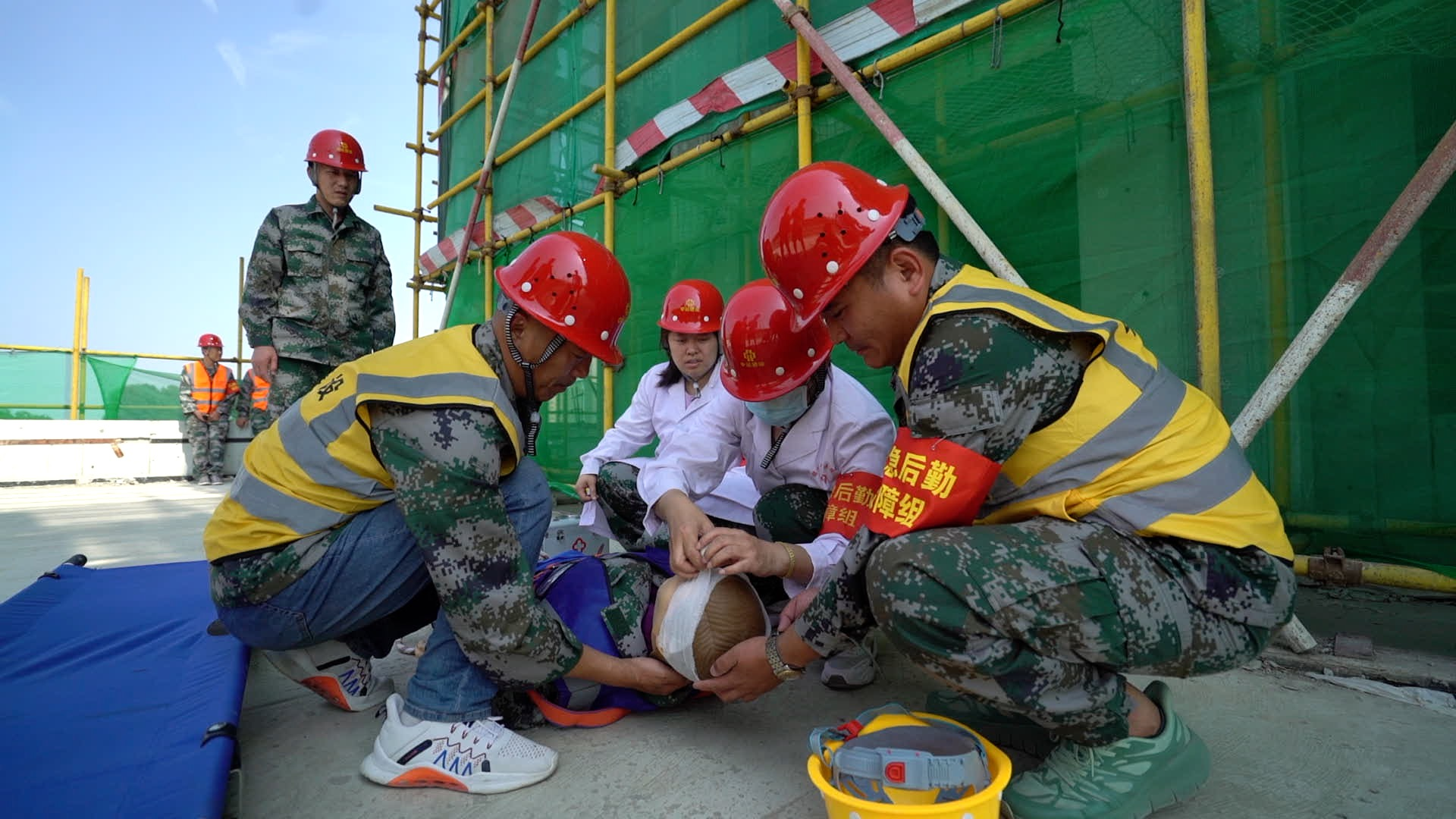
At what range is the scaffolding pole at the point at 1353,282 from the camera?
6.80ft

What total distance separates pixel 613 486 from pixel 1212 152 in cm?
276

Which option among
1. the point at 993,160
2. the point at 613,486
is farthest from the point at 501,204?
the point at 993,160

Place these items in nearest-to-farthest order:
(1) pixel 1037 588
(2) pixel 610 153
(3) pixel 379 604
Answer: (1) pixel 1037 588, (3) pixel 379 604, (2) pixel 610 153

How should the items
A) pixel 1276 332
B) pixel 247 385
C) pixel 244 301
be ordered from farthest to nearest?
pixel 247 385, pixel 244 301, pixel 1276 332

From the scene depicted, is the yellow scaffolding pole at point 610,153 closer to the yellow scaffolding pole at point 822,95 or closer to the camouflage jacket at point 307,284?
the yellow scaffolding pole at point 822,95

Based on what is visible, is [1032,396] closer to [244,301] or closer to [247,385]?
[244,301]

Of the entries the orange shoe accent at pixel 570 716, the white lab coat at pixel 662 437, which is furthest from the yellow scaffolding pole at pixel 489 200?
the orange shoe accent at pixel 570 716

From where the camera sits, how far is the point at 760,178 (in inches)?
174

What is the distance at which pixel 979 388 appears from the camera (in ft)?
4.50

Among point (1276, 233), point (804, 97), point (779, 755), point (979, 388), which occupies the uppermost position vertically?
point (804, 97)

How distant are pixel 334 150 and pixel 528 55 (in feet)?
12.0

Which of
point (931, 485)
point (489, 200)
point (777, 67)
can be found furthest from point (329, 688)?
point (489, 200)

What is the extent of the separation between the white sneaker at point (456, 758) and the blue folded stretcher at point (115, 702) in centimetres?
30

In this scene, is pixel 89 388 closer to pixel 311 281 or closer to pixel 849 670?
pixel 311 281
